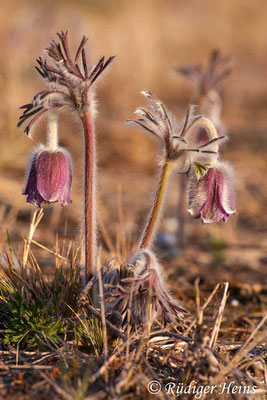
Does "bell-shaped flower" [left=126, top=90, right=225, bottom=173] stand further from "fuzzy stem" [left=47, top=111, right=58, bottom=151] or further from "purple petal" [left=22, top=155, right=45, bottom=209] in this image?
"purple petal" [left=22, top=155, right=45, bottom=209]

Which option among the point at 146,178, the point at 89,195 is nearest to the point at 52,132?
the point at 89,195

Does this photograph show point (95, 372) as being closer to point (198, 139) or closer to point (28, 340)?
point (28, 340)

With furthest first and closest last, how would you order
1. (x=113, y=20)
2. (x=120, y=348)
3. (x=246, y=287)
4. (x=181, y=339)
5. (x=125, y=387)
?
(x=113, y=20) → (x=246, y=287) → (x=181, y=339) → (x=120, y=348) → (x=125, y=387)

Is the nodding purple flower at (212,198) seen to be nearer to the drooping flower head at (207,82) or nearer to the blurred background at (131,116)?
the blurred background at (131,116)

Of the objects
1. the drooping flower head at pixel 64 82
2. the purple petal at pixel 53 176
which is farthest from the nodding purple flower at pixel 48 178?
the drooping flower head at pixel 64 82

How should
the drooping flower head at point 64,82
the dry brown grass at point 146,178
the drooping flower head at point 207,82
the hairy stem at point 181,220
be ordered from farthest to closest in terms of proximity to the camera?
1. the hairy stem at point 181,220
2. the drooping flower head at point 207,82
3. the drooping flower head at point 64,82
4. the dry brown grass at point 146,178

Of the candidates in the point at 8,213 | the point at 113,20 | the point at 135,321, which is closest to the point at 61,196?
the point at 135,321
